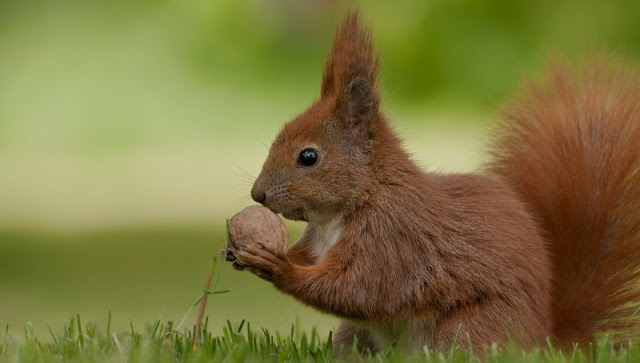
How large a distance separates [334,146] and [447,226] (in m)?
0.37

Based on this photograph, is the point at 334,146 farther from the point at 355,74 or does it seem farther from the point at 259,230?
the point at 259,230

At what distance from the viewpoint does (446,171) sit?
3119 millimetres

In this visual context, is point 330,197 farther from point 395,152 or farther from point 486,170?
point 486,170

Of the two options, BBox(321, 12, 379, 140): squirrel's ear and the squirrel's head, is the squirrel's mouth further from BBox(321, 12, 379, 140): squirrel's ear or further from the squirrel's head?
BBox(321, 12, 379, 140): squirrel's ear

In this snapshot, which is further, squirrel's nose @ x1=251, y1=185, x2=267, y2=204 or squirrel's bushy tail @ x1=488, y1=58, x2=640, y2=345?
squirrel's bushy tail @ x1=488, y1=58, x2=640, y2=345

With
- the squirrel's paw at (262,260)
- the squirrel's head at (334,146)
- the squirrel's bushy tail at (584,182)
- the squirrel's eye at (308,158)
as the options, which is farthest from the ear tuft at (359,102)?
the squirrel's bushy tail at (584,182)

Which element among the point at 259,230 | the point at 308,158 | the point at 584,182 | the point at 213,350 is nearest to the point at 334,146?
the point at 308,158

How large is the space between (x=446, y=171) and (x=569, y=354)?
654 millimetres

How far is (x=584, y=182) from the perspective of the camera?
2.98 metres

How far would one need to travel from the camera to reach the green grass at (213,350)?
8.27 ft

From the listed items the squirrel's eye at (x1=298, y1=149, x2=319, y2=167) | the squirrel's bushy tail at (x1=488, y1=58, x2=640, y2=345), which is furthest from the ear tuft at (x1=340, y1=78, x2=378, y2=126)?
the squirrel's bushy tail at (x1=488, y1=58, x2=640, y2=345)

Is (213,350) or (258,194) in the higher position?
(258,194)

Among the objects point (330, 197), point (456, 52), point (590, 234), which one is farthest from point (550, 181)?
point (456, 52)

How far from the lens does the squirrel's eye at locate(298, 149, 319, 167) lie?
9.13 feet
